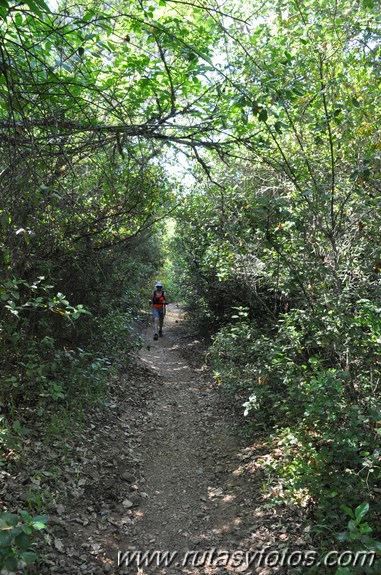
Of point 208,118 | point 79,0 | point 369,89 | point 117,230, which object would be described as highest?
point 79,0

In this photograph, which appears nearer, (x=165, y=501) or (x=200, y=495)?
(x=165, y=501)

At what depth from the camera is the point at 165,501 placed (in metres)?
4.65

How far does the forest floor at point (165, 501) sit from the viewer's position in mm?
3639

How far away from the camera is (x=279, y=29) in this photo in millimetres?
5438

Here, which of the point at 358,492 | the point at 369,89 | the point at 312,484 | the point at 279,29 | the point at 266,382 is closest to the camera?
the point at 358,492

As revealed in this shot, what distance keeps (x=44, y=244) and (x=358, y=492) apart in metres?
4.97

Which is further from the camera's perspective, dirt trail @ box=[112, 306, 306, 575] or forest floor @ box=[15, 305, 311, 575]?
dirt trail @ box=[112, 306, 306, 575]

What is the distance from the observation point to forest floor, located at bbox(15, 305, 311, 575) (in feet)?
11.9

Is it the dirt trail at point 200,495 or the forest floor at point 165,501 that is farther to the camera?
the dirt trail at point 200,495

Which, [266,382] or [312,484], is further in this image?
[266,382]

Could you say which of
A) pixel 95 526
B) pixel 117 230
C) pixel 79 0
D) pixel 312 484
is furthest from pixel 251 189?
pixel 95 526

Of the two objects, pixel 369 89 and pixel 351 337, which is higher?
pixel 369 89

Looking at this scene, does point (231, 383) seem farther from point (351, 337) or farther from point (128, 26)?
point (128, 26)

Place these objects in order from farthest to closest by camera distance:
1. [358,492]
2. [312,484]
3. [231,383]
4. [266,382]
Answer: [231,383], [266,382], [312,484], [358,492]
